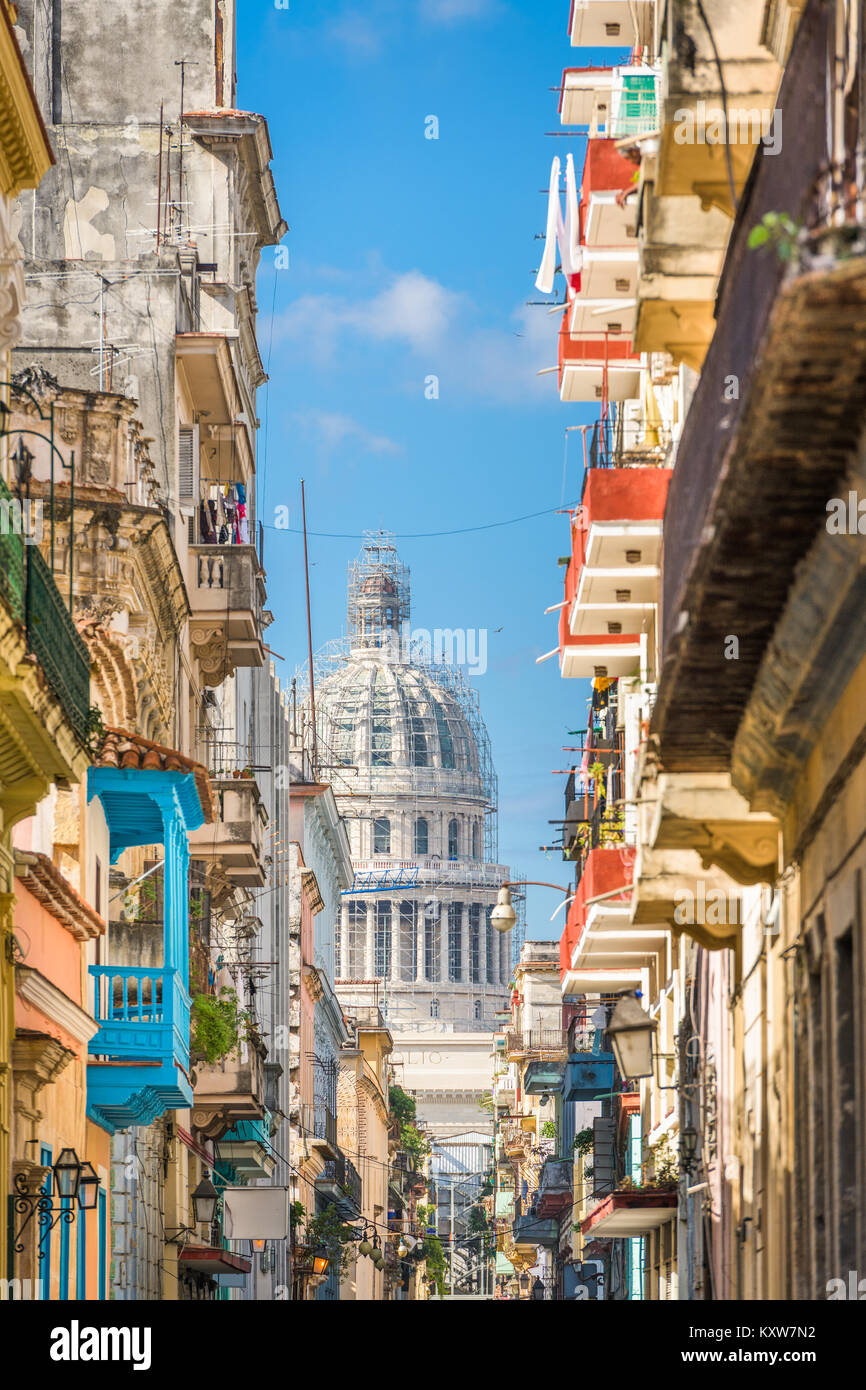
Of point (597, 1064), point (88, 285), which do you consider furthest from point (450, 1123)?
point (88, 285)

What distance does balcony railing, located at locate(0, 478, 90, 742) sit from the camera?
14.4 metres

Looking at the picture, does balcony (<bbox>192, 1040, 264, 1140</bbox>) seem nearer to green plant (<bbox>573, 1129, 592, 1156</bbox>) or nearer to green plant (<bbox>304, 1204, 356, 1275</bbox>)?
green plant (<bbox>573, 1129, 592, 1156</bbox>)

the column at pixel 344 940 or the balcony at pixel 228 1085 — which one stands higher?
the column at pixel 344 940

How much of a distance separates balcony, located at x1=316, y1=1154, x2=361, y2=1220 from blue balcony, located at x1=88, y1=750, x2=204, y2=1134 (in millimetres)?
41156

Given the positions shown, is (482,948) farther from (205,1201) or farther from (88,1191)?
(88,1191)

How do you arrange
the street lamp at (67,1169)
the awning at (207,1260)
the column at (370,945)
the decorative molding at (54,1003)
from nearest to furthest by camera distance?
1. the decorative molding at (54,1003)
2. the street lamp at (67,1169)
3. the awning at (207,1260)
4. the column at (370,945)

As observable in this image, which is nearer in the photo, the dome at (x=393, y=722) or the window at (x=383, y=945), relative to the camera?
the dome at (x=393, y=722)

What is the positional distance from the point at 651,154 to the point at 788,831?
399cm

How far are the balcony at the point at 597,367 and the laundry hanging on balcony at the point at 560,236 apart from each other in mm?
2019

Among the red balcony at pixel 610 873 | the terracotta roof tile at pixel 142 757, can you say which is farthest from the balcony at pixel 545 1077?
the terracotta roof tile at pixel 142 757

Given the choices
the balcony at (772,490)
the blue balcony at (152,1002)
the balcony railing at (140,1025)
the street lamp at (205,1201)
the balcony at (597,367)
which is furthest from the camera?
the street lamp at (205,1201)

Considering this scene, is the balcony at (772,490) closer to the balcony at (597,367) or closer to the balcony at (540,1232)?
the balcony at (597,367)

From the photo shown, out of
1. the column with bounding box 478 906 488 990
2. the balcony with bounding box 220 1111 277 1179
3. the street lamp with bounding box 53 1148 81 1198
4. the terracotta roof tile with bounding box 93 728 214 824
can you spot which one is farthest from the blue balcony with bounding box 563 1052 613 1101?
the column with bounding box 478 906 488 990

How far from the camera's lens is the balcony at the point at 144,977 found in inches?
905
